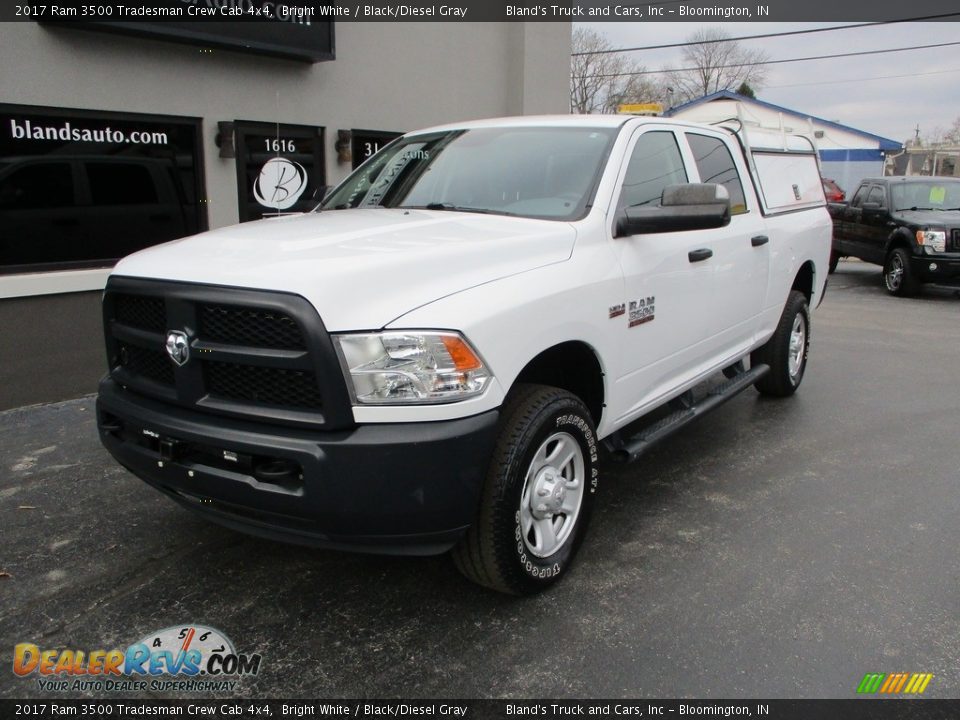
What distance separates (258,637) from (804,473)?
3.31 metres

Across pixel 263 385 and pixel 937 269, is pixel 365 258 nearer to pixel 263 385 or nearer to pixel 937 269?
pixel 263 385

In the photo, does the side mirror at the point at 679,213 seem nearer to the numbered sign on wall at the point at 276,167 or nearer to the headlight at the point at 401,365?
the headlight at the point at 401,365

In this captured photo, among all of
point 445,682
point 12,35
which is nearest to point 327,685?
point 445,682

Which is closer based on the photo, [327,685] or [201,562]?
[327,685]

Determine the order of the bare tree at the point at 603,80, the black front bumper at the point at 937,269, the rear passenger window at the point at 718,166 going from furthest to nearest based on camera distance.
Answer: the bare tree at the point at 603,80
the black front bumper at the point at 937,269
the rear passenger window at the point at 718,166

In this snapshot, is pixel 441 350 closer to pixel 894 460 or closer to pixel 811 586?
pixel 811 586

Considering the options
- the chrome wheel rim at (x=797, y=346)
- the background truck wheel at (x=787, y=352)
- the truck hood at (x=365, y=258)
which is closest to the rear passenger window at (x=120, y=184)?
the truck hood at (x=365, y=258)

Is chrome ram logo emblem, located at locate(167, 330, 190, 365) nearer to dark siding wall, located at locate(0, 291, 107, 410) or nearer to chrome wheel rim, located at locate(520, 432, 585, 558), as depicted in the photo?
chrome wheel rim, located at locate(520, 432, 585, 558)

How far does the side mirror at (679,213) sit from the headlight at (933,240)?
984 centimetres

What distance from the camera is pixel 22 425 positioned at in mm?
5613

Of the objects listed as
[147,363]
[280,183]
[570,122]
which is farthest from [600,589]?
[280,183]

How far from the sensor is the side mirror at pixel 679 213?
3.57m

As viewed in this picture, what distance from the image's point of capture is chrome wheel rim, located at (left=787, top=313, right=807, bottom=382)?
247 inches

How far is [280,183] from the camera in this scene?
791 cm
